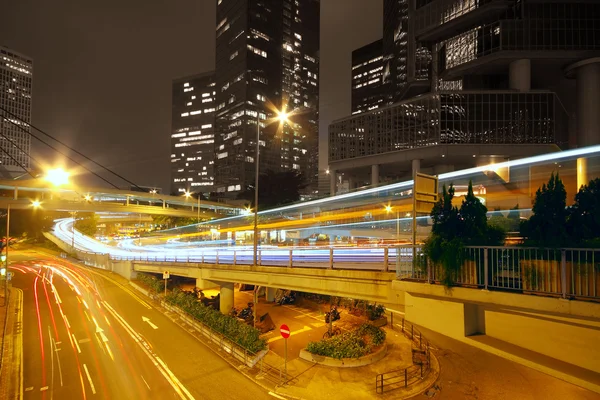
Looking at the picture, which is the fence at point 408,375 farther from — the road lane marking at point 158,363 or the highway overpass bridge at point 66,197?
the highway overpass bridge at point 66,197

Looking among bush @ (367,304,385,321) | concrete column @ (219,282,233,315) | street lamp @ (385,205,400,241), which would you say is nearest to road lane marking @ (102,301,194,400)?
concrete column @ (219,282,233,315)

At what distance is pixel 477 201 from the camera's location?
26.9 feet

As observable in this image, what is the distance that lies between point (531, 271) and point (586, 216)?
4.89 feet

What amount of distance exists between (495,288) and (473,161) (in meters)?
42.0

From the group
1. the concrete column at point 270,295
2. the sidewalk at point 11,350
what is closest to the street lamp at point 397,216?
the concrete column at point 270,295

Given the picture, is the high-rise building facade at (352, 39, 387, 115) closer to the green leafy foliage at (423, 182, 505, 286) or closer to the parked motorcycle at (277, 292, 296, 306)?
the parked motorcycle at (277, 292, 296, 306)

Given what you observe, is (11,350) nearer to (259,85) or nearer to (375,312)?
(375,312)

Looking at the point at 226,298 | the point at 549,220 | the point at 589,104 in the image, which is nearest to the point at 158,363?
the point at 226,298

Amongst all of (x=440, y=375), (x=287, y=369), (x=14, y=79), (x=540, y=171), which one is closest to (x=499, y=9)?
(x=540, y=171)

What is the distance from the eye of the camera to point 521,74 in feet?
139

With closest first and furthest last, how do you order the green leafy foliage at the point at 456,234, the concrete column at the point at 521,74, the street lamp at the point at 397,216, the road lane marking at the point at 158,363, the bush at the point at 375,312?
1. the green leafy foliage at the point at 456,234
2. the road lane marking at the point at 158,363
3. the street lamp at the point at 397,216
4. the bush at the point at 375,312
5. the concrete column at the point at 521,74

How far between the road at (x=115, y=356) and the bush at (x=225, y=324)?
1121mm

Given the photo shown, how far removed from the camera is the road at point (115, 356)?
1295 cm

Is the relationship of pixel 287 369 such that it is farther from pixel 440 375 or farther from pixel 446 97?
pixel 446 97
